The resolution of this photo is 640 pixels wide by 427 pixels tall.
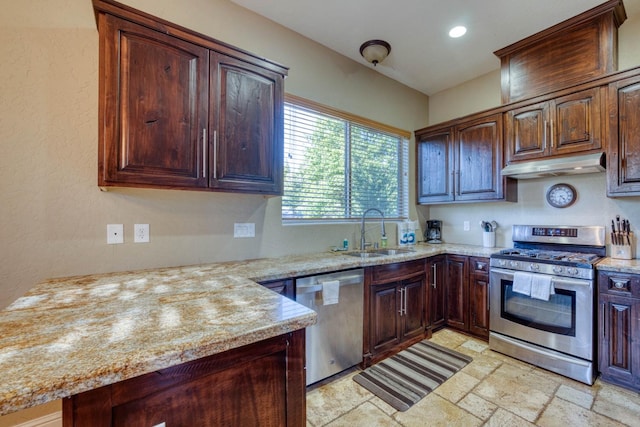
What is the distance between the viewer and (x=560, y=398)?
6.46 feet

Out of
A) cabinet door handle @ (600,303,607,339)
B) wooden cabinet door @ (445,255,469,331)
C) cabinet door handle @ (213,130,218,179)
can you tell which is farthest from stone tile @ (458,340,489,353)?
cabinet door handle @ (213,130,218,179)

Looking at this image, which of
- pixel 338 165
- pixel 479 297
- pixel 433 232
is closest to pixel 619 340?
pixel 479 297

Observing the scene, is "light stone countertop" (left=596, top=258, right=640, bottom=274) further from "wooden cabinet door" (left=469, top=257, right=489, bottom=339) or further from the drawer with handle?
"wooden cabinet door" (left=469, top=257, right=489, bottom=339)

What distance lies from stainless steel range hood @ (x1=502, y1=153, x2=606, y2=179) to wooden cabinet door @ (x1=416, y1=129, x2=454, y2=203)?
66 centimetres

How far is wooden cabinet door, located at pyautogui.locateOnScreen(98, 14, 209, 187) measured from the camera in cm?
152

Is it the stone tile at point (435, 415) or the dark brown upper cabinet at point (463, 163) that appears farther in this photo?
the dark brown upper cabinet at point (463, 163)

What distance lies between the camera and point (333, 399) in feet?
6.50

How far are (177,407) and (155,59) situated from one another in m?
1.77

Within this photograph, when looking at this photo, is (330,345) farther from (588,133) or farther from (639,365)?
(588,133)

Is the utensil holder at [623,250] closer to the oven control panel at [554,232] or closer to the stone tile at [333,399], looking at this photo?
the oven control panel at [554,232]

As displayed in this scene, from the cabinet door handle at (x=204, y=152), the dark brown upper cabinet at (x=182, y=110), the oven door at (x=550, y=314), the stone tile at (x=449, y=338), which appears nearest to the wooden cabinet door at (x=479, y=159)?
the oven door at (x=550, y=314)

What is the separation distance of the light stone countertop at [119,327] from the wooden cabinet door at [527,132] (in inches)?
113

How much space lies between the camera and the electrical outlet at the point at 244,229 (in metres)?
2.29

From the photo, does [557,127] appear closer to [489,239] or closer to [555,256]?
[555,256]
